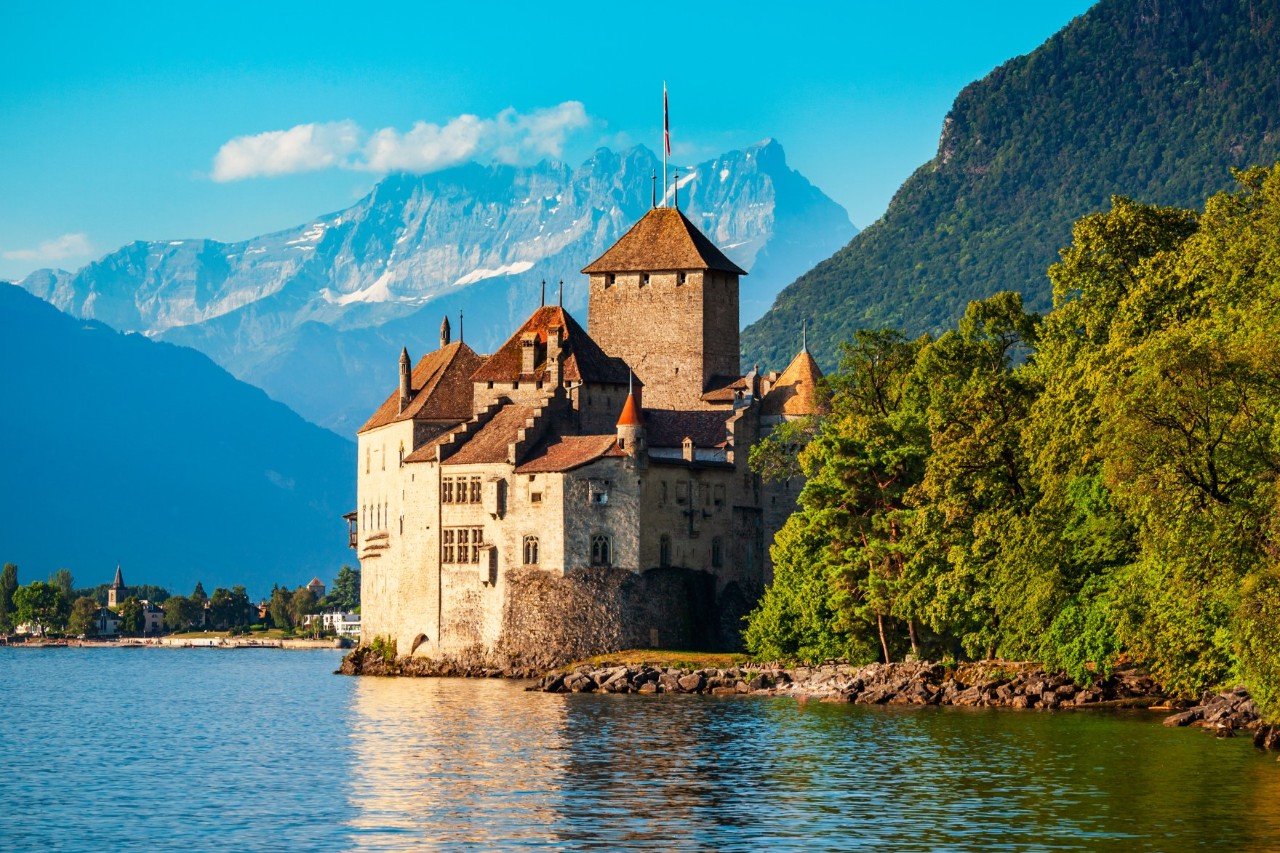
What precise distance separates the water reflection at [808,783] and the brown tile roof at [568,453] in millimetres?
24889

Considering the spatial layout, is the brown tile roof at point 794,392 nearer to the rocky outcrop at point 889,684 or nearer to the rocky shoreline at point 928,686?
the rocky shoreline at point 928,686

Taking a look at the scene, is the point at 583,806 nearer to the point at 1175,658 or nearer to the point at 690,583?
the point at 1175,658

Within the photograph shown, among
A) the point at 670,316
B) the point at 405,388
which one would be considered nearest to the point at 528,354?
the point at 405,388

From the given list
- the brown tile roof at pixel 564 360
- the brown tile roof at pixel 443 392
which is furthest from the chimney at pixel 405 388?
the brown tile roof at pixel 564 360

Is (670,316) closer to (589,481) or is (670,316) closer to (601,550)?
(589,481)

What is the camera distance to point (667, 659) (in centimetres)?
9575

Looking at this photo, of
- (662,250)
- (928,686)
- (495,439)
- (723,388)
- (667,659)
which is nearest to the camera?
(928,686)

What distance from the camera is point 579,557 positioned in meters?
101

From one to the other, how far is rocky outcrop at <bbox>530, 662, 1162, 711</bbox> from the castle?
20.7ft

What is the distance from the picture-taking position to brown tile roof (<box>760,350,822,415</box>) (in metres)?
109

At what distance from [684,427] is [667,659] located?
15.5 m

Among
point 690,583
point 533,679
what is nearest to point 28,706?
point 533,679

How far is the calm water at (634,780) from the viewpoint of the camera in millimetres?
44656

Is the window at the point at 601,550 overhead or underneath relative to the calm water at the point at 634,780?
overhead
